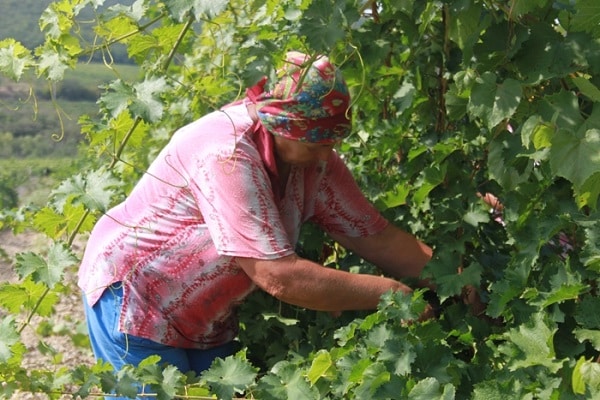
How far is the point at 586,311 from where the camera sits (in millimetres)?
1925

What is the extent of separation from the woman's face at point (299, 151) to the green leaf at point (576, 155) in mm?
844

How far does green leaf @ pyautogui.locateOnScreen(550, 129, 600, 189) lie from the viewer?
170 centimetres

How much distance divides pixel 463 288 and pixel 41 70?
1217mm

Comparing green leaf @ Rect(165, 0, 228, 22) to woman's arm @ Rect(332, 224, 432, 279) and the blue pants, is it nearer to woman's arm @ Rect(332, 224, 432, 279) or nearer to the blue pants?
the blue pants

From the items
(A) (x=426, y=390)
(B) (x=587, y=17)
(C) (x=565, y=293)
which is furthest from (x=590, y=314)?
(B) (x=587, y=17)

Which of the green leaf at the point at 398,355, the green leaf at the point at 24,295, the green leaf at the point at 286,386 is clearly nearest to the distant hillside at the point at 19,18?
the green leaf at the point at 24,295

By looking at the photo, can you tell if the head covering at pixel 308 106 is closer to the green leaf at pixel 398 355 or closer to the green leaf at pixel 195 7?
the green leaf at pixel 398 355

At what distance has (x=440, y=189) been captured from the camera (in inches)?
105

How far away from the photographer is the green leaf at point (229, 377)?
217 centimetres

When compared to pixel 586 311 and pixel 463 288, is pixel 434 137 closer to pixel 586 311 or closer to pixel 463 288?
pixel 463 288

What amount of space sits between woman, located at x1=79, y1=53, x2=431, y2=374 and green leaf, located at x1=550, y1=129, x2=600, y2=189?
2.18 ft

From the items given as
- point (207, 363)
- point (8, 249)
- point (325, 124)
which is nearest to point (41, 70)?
point (325, 124)

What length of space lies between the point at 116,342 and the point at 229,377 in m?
0.60

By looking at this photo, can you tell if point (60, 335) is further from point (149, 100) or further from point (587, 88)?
point (587, 88)
